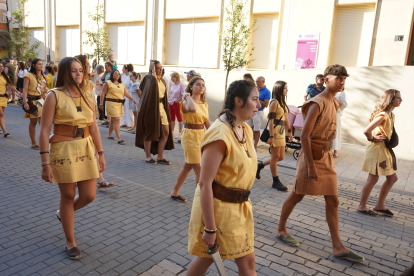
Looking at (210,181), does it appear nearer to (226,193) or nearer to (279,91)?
(226,193)

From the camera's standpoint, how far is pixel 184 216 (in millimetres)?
4676

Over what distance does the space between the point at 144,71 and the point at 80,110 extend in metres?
16.4

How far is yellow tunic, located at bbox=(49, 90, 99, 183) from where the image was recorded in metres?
3.26

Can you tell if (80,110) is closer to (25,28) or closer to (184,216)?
→ (184,216)

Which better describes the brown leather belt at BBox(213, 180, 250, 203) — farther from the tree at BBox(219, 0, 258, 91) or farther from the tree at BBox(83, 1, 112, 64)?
the tree at BBox(83, 1, 112, 64)

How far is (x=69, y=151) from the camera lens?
3.30m

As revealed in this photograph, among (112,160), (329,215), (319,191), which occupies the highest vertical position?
(319,191)

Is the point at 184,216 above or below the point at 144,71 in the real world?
below

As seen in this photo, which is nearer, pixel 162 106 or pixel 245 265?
pixel 245 265

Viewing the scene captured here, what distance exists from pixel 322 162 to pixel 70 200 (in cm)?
267

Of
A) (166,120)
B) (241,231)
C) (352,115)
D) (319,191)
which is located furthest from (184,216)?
(352,115)

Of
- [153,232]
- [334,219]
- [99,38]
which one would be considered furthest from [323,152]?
[99,38]

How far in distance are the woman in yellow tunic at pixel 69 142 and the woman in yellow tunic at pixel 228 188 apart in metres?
1.53

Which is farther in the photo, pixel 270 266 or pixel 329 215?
pixel 329 215
